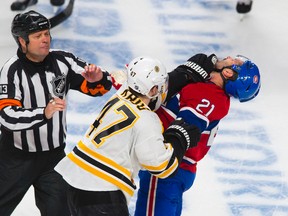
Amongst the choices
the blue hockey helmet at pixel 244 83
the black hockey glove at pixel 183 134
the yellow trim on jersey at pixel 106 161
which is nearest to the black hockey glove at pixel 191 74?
the blue hockey helmet at pixel 244 83

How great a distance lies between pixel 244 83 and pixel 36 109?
94cm

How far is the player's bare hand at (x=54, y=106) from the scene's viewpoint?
11.8ft

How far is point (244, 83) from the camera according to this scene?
146 inches

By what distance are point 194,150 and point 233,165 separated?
1.26 m

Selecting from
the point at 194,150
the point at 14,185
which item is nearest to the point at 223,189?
the point at 194,150

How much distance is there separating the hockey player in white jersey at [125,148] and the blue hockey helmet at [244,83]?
27 centimetres

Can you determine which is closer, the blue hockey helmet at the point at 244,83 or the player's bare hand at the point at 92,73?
the blue hockey helmet at the point at 244,83

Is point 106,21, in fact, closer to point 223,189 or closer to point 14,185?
point 223,189

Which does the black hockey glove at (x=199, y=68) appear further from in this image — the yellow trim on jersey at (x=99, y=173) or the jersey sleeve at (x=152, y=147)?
the yellow trim on jersey at (x=99, y=173)

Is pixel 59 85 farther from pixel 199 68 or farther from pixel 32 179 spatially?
pixel 199 68

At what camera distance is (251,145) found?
530 cm

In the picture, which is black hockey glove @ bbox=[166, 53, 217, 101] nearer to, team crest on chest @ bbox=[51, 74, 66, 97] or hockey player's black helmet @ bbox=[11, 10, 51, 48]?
team crest on chest @ bbox=[51, 74, 66, 97]

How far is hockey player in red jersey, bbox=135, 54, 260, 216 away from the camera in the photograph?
367 centimetres

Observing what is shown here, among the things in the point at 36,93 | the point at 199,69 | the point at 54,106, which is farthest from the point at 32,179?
the point at 199,69
